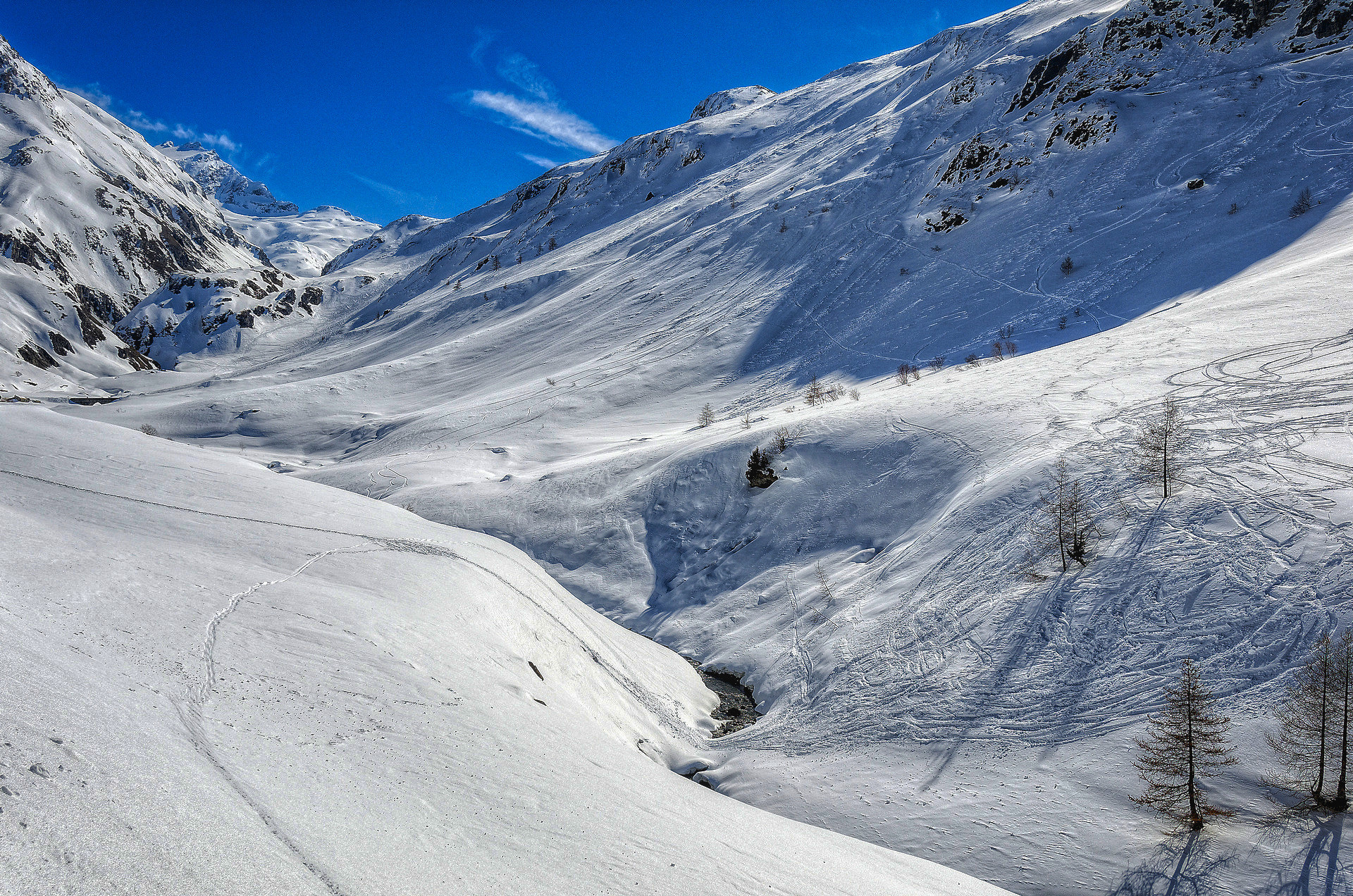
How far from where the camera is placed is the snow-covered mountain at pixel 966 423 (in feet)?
29.0

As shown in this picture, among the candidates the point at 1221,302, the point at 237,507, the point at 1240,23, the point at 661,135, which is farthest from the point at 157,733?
the point at 661,135

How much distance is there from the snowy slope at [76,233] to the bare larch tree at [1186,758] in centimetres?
10424

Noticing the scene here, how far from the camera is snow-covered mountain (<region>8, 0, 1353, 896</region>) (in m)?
8.83

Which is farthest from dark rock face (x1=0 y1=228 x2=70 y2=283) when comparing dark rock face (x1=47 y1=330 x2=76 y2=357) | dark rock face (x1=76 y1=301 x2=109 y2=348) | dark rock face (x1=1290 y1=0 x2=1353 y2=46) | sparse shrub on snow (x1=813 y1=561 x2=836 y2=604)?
dark rock face (x1=1290 y1=0 x2=1353 y2=46)

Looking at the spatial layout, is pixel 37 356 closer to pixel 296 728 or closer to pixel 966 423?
pixel 966 423

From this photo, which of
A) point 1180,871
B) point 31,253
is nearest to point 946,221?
point 1180,871

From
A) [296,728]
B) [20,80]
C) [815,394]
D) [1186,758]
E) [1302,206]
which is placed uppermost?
[20,80]

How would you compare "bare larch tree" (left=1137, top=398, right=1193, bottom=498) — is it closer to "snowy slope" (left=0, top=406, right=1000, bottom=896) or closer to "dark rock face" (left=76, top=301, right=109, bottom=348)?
"snowy slope" (left=0, top=406, right=1000, bottom=896)

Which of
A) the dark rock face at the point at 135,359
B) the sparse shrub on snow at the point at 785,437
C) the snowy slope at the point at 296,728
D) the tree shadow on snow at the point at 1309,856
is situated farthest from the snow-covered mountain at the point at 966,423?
the dark rock face at the point at 135,359

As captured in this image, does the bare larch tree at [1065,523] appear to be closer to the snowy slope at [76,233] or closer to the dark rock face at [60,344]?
the snowy slope at [76,233]

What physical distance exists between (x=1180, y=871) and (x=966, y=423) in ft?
36.4

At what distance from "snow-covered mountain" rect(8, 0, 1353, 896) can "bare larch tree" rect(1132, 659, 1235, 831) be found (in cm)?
25

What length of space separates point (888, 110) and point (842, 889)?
66.1 metres

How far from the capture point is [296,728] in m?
4.84
